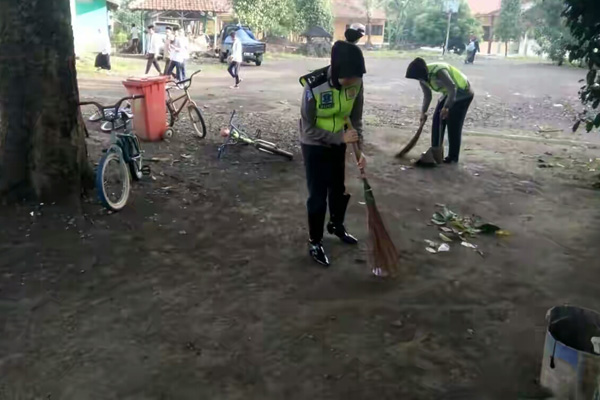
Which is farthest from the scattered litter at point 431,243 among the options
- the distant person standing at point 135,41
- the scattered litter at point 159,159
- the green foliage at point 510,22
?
the green foliage at point 510,22

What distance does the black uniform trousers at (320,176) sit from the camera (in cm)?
438

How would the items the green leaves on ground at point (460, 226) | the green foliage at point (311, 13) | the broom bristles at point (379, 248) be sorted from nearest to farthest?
the broom bristles at point (379, 248), the green leaves on ground at point (460, 226), the green foliage at point (311, 13)

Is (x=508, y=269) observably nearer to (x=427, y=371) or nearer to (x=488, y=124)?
(x=427, y=371)

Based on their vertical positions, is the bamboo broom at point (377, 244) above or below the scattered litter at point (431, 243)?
above

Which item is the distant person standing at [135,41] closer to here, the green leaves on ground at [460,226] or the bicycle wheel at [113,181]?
the bicycle wheel at [113,181]

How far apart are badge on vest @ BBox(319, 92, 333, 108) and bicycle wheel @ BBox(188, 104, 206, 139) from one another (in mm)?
5230

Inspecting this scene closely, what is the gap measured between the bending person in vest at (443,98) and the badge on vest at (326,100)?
349 cm

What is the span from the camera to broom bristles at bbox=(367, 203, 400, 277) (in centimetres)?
438

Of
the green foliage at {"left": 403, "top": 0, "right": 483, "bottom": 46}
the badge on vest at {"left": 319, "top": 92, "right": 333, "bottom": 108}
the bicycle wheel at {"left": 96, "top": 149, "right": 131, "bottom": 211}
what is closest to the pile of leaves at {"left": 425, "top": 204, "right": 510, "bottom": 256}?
the badge on vest at {"left": 319, "top": 92, "right": 333, "bottom": 108}

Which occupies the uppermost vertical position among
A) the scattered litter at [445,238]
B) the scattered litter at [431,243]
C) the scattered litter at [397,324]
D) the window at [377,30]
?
the window at [377,30]

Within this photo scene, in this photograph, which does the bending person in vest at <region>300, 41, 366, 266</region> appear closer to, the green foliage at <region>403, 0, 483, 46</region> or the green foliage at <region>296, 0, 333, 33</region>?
the green foliage at <region>296, 0, 333, 33</region>

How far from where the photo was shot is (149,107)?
28.3 ft

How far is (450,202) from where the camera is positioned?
6.45 metres

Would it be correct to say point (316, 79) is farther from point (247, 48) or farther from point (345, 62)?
point (247, 48)
